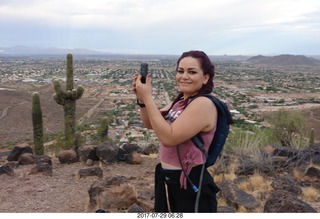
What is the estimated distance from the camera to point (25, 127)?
108ft

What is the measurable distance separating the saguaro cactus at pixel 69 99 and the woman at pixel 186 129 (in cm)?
1042

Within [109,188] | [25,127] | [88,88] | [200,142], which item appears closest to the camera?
[200,142]

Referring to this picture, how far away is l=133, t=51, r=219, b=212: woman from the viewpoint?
8.18ft

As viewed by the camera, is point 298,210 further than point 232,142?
No

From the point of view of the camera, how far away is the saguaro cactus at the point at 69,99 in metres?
12.9

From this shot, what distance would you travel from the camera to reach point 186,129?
2480mm

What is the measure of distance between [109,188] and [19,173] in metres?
3.42

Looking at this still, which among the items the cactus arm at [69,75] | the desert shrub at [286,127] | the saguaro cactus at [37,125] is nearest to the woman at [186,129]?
the cactus arm at [69,75]

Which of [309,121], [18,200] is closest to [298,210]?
[18,200]

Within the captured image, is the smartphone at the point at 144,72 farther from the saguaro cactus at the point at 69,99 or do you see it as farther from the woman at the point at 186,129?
the saguaro cactus at the point at 69,99

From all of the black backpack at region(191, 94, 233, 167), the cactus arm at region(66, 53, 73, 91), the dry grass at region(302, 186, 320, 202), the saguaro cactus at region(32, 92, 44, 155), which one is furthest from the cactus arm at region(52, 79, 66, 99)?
the black backpack at region(191, 94, 233, 167)

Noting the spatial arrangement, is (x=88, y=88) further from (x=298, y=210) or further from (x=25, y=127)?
(x=298, y=210)

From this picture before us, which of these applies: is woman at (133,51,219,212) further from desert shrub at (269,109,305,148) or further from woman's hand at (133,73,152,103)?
desert shrub at (269,109,305,148)

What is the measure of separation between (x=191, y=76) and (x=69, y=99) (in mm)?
10972
